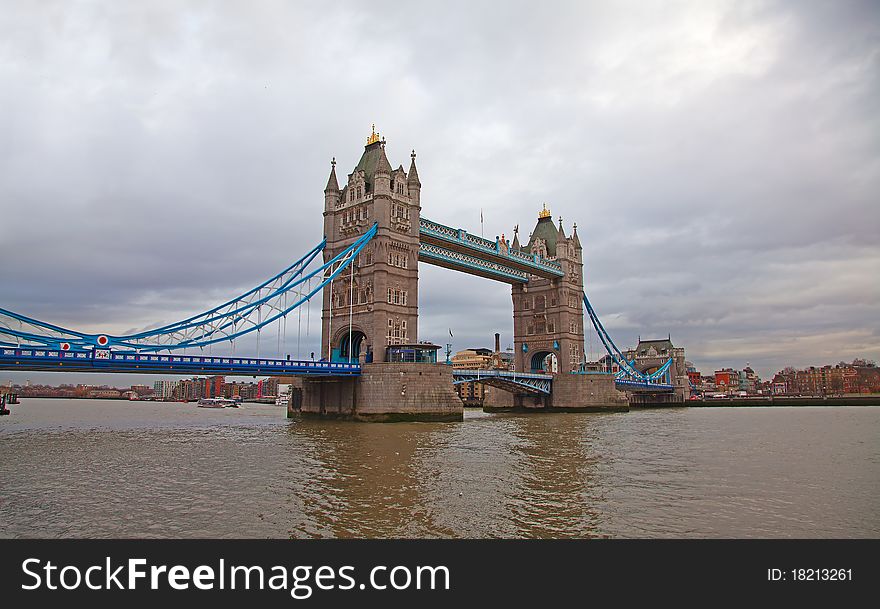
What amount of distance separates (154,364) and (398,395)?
19.3 m

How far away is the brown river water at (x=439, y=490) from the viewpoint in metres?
12.8

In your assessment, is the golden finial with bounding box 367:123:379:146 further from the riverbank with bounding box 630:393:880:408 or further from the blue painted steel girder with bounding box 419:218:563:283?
the riverbank with bounding box 630:393:880:408

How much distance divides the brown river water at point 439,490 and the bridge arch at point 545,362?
→ 51.7 m

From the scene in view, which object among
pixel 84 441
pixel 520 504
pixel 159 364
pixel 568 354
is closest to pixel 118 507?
pixel 520 504

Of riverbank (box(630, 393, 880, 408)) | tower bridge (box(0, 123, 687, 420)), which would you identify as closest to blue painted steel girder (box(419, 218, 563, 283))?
tower bridge (box(0, 123, 687, 420))

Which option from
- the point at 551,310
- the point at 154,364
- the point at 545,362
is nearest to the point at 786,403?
the point at 545,362

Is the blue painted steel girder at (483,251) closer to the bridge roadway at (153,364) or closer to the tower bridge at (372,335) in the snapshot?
the tower bridge at (372,335)

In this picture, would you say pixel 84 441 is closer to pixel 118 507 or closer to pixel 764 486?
pixel 118 507

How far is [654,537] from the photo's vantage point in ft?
39.1

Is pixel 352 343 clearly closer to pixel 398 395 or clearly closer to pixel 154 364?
pixel 398 395

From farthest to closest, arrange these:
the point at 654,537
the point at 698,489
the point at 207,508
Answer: the point at 698,489
the point at 207,508
the point at 654,537

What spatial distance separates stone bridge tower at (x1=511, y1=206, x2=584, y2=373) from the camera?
274 ft
